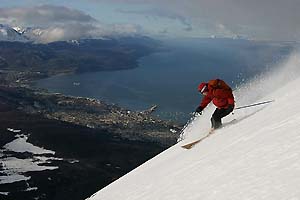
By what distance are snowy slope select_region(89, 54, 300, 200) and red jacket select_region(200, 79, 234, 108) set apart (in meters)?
0.87

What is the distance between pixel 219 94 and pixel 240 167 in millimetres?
5542

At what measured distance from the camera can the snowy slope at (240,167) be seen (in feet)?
25.9

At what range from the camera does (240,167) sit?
377 inches

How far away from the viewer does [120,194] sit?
48.6 ft

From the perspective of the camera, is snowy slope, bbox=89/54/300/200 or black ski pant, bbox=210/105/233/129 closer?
snowy slope, bbox=89/54/300/200

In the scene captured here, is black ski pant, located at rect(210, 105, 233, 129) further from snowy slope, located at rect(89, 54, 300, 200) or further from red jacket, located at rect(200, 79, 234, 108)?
snowy slope, located at rect(89, 54, 300, 200)

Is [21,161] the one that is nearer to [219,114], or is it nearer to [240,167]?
[219,114]

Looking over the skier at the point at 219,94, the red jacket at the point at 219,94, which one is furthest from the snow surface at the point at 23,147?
the red jacket at the point at 219,94

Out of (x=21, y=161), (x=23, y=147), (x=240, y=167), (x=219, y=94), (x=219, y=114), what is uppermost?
(x=23, y=147)

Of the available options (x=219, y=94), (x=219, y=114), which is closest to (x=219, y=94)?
(x=219, y=94)

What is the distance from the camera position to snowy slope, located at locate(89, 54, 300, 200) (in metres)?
7.89

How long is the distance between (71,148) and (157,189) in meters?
131

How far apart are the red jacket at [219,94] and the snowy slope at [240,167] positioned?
87cm

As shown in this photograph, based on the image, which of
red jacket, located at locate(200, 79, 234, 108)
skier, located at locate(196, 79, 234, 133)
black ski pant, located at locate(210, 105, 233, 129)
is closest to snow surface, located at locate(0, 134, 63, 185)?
black ski pant, located at locate(210, 105, 233, 129)
